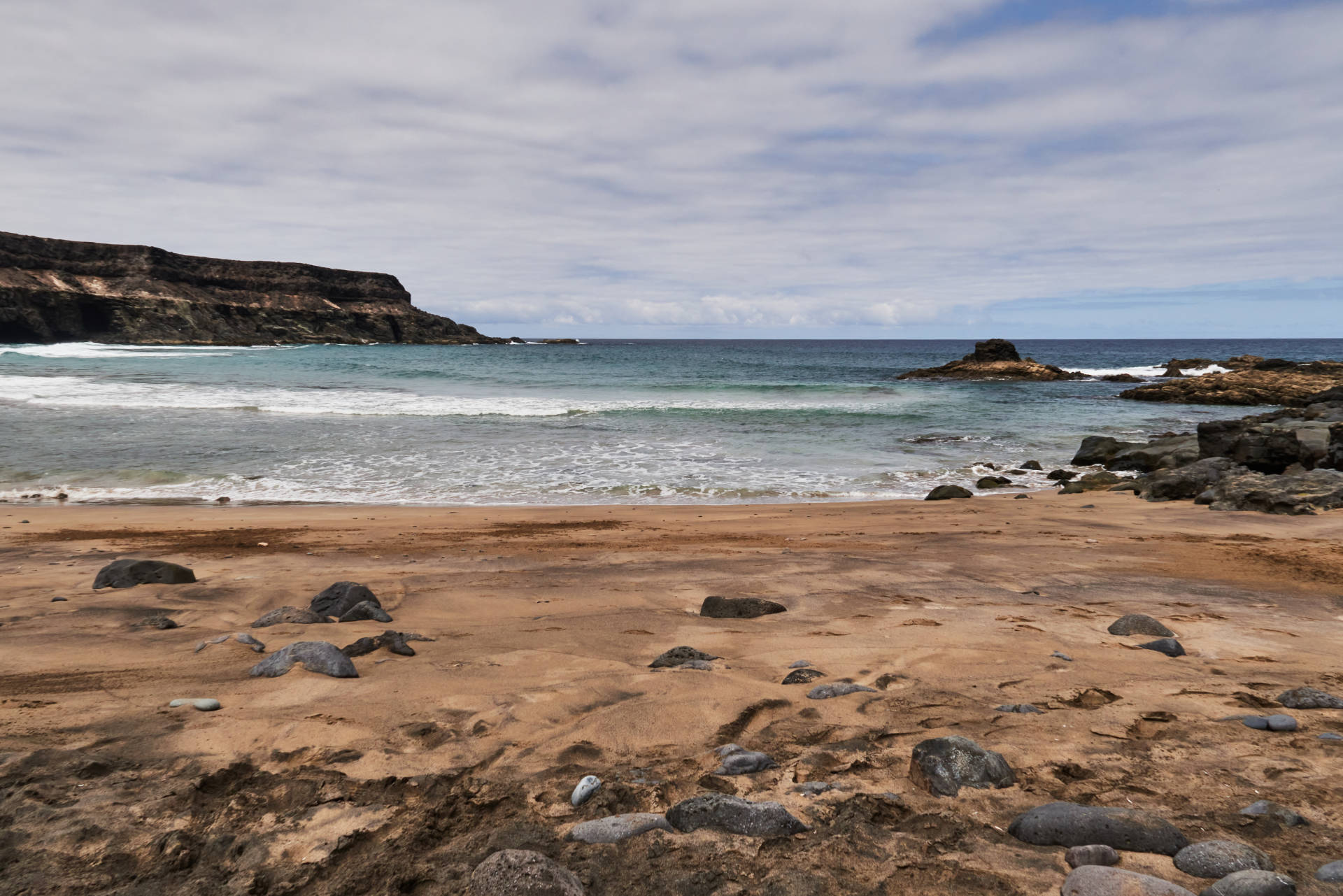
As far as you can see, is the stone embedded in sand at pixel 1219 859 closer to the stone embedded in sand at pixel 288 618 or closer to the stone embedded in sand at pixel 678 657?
the stone embedded in sand at pixel 678 657

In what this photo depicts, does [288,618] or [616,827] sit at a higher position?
[616,827]

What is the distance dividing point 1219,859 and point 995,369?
45.9m

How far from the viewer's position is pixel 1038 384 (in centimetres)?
4066

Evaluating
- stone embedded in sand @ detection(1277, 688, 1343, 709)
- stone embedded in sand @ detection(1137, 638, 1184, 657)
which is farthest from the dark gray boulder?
stone embedded in sand @ detection(1277, 688, 1343, 709)

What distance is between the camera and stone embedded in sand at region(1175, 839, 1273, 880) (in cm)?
184

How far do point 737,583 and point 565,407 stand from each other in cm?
2069

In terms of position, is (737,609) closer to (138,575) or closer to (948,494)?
(138,575)

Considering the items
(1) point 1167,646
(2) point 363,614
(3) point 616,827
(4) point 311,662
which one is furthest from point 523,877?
(1) point 1167,646

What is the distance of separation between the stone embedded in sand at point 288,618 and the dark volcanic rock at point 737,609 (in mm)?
2493

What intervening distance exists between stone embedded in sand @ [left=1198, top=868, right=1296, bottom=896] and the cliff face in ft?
287

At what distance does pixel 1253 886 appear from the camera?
1724 millimetres

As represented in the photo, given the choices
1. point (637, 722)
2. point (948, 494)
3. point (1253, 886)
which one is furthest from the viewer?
point (948, 494)

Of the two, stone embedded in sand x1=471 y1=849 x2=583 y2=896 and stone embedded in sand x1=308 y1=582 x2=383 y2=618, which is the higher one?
stone embedded in sand x1=471 y1=849 x2=583 y2=896

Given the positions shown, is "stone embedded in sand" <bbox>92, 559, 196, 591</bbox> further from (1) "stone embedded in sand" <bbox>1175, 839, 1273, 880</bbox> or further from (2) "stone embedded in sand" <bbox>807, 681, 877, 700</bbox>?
(1) "stone embedded in sand" <bbox>1175, 839, 1273, 880</bbox>
